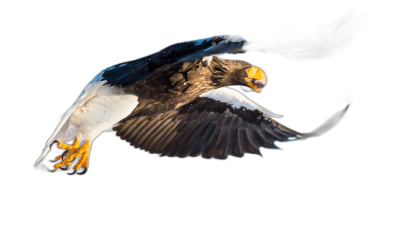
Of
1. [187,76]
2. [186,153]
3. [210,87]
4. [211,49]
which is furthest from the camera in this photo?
[186,153]

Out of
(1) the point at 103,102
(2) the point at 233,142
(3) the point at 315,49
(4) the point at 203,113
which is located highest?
(3) the point at 315,49

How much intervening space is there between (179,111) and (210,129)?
0.39m

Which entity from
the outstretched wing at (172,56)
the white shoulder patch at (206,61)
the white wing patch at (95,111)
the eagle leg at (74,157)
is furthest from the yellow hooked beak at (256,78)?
the eagle leg at (74,157)

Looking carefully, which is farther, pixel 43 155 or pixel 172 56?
pixel 43 155

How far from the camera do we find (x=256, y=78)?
363 cm

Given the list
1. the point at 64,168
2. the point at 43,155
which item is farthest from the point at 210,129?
the point at 43,155

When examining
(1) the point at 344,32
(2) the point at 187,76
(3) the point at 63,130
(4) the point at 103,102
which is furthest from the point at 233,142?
(1) the point at 344,32

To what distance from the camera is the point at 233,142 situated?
4336 millimetres

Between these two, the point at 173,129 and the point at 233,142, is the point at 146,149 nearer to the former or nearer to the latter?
the point at 173,129

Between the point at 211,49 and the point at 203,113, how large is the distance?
5.49 ft

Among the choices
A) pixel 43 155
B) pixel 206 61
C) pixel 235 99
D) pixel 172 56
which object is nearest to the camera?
pixel 172 56

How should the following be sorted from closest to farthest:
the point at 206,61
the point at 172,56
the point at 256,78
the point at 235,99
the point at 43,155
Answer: the point at 172,56 → the point at 206,61 → the point at 256,78 → the point at 43,155 → the point at 235,99

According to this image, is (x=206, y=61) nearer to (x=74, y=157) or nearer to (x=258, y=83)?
(x=258, y=83)

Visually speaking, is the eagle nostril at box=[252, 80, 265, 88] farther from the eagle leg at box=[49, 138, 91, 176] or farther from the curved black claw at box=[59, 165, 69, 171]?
the curved black claw at box=[59, 165, 69, 171]
